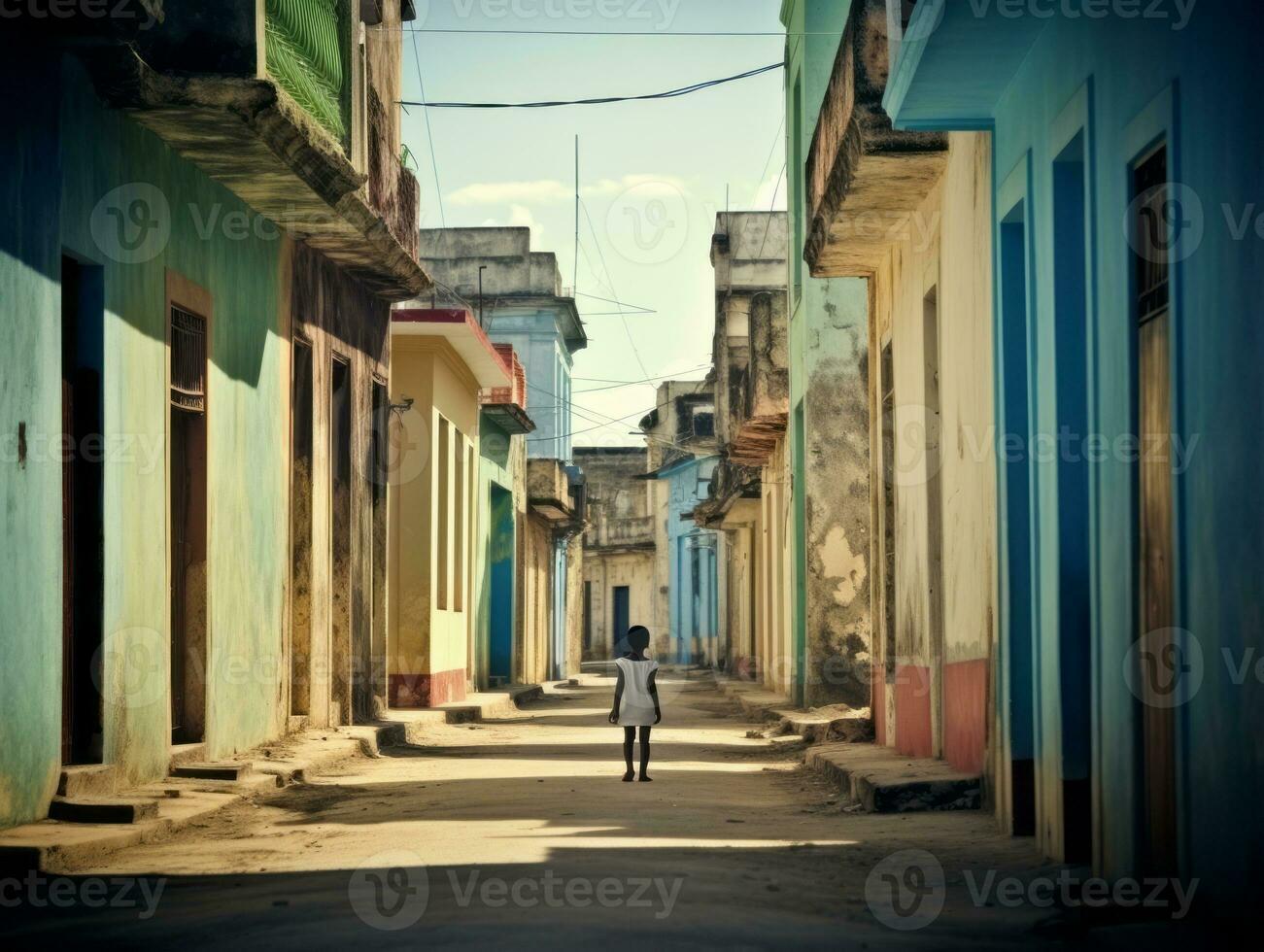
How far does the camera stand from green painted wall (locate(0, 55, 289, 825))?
8.66m

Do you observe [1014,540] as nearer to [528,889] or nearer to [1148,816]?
[1148,816]

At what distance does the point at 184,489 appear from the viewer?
1209cm

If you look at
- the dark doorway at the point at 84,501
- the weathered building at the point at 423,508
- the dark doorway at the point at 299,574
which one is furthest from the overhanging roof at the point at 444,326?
the dark doorway at the point at 84,501

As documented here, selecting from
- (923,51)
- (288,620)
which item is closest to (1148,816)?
(923,51)

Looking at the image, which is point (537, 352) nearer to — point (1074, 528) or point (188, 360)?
point (188, 360)

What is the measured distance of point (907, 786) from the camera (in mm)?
10211

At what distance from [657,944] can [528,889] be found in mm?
1334

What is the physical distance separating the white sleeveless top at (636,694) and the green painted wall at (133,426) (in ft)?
9.37

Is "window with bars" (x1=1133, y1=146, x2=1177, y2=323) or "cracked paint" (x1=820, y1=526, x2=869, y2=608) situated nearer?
"window with bars" (x1=1133, y1=146, x2=1177, y2=323)

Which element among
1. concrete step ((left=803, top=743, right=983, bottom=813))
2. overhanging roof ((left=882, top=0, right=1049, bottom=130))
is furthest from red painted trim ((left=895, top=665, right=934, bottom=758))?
overhanging roof ((left=882, top=0, right=1049, bottom=130))

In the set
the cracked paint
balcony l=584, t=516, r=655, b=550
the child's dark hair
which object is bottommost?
the child's dark hair

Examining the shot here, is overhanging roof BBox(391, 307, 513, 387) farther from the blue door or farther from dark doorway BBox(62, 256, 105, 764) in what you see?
the blue door

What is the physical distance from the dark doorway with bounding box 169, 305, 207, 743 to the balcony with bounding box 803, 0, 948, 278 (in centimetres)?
466

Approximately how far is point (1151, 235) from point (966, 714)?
4.77 meters
